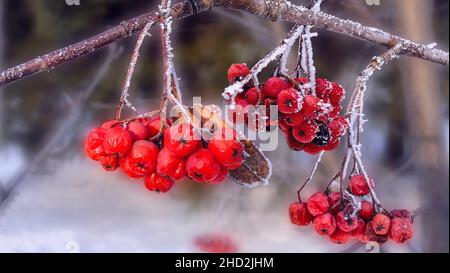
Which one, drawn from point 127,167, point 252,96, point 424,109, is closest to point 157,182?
point 127,167

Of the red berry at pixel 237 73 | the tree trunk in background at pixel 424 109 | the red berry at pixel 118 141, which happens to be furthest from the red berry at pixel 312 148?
the tree trunk in background at pixel 424 109

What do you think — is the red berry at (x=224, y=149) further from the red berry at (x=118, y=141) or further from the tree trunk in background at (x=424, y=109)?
the tree trunk in background at (x=424, y=109)

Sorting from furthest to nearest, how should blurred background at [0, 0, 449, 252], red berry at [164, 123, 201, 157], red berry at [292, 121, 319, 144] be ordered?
blurred background at [0, 0, 449, 252]
red berry at [292, 121, 319, 144]
red berry at [164, 123, 201, 157]

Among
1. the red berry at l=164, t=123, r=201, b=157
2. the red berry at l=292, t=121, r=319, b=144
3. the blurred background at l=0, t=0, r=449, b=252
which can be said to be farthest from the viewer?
the blurred background at l=0, t=0, r=449, b=252

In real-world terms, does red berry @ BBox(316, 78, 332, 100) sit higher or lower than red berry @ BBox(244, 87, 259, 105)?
higher

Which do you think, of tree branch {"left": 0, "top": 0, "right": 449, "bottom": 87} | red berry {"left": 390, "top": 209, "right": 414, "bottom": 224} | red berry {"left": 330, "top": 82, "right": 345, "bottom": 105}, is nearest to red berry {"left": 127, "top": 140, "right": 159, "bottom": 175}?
tree branch {"left": 0, "top": 0, "right": 449, "bottom": 87}

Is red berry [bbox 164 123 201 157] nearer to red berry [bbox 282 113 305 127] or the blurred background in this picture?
red berry [bbox 282 113 305 127]

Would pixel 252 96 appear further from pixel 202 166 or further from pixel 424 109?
pixel 424 109
